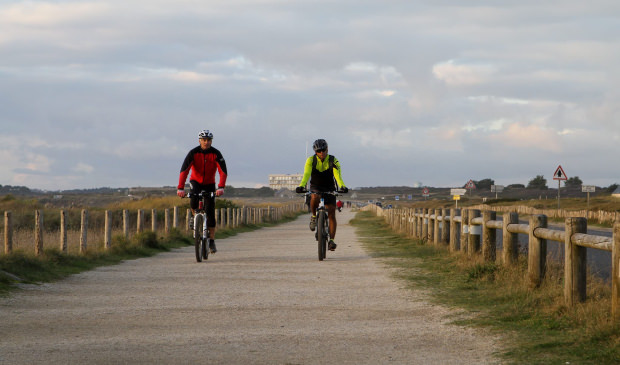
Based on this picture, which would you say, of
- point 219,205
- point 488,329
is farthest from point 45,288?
point 219,205

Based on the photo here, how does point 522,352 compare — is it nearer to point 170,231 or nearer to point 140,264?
point 140,264

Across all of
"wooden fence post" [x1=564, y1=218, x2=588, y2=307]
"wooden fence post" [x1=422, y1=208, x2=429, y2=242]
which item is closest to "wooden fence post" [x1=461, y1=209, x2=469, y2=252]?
"wooden fence post" [x1=564, y1=218, x2=588, y2=307]

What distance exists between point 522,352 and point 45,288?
22.4 ft

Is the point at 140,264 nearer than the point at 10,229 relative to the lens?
No

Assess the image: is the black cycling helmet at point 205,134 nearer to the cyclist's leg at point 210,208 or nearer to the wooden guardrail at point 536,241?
the cyclist's leg at point 210,208

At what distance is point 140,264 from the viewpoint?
1525cm

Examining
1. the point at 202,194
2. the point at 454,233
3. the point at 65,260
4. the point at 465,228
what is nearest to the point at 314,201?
the point at 202,194

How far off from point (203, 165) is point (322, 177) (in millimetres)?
2287

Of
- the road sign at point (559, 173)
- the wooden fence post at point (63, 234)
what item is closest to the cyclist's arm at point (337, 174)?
the wooden fence post at point (63, 234)

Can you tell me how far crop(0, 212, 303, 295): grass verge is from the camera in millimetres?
11344

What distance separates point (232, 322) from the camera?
7773 mm

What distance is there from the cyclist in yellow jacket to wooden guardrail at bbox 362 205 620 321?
8.10ft

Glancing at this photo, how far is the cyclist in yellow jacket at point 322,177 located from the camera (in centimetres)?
1517

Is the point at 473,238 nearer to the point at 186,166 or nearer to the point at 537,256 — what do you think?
the point at 537,256
